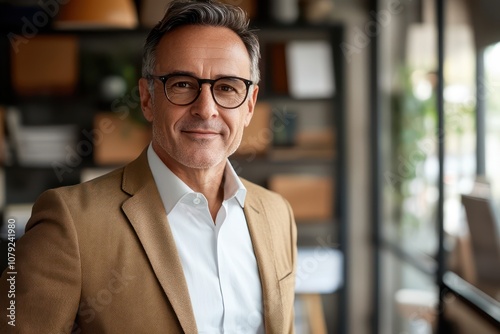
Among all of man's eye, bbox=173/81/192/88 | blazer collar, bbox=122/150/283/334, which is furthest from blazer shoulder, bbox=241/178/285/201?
man's eye, bbox=173/81/192/88

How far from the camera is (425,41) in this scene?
10.8 ft

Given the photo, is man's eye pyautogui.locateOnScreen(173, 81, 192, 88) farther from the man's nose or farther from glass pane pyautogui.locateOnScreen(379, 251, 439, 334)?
glass pane pyautogui.locateOnScreen(379, 251, 439, 334)

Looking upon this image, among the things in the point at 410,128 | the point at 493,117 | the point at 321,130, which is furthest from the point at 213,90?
the point at 321,130

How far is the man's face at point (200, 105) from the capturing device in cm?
98

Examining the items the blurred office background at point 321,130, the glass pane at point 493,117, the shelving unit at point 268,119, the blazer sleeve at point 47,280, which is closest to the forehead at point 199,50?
the blazer sleeve at point 47,280

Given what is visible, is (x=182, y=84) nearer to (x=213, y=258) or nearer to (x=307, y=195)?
(x=213, y=258)

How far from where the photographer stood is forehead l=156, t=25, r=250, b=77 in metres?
0.98

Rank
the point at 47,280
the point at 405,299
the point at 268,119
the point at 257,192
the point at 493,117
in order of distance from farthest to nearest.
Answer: the point at 268,119 → the point at 405,299 → the point at 493,117 → the point at 257,192 → the point at 47,280

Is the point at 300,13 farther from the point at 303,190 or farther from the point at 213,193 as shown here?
the point at 213,193

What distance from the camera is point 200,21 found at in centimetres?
98

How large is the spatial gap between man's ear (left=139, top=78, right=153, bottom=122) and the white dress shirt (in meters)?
0.07

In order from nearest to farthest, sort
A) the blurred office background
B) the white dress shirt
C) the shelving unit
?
1. the white dress shirt
2. the blurred office background
3. the shelving unit

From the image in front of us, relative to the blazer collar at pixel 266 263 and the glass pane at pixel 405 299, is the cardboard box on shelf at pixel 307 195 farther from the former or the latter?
the blazer collar at pixel 266 263

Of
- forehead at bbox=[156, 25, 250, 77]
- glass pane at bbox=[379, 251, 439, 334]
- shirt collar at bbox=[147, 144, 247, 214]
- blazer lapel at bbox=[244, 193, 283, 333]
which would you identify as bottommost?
glass pane at bbox=[379, 251, 439, 334]
